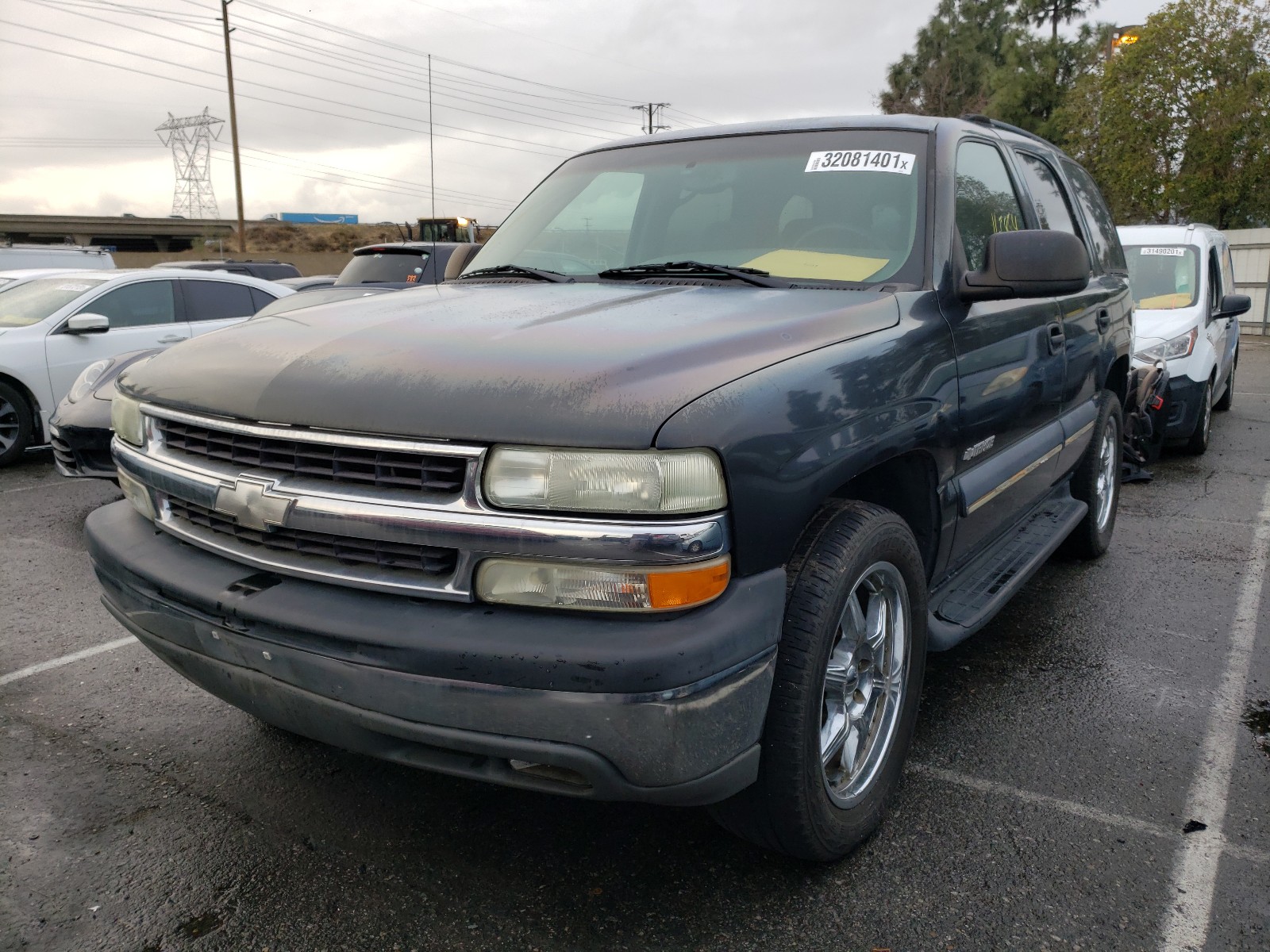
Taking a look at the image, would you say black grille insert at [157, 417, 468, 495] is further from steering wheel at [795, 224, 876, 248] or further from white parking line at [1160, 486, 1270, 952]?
white parking line at [1160, 486, 1270, 952]

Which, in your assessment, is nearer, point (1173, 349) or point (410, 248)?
point (1173, 349)

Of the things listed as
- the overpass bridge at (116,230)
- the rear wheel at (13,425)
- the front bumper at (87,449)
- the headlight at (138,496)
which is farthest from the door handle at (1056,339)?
the overpass bridge at (116,230)

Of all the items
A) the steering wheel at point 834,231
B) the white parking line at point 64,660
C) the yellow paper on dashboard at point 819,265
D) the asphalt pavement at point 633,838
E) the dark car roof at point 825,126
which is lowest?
the white parking line at point 64,660

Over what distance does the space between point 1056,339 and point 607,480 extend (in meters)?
2.57

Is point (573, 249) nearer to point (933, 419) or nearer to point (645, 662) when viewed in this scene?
point (933, 419)

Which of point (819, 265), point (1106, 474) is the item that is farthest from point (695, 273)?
point (1106, 474)

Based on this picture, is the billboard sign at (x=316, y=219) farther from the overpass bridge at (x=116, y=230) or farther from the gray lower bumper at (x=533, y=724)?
the gray lower bumper at (x=533, y=724)

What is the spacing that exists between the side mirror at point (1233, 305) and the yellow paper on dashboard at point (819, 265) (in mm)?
6412

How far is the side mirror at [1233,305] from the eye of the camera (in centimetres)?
802

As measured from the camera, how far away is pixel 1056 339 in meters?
3.81

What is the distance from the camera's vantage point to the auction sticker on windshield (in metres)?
3.19

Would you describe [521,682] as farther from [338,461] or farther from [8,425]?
[8,425]

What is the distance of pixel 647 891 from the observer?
242cm

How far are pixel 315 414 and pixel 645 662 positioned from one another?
2.91ft
